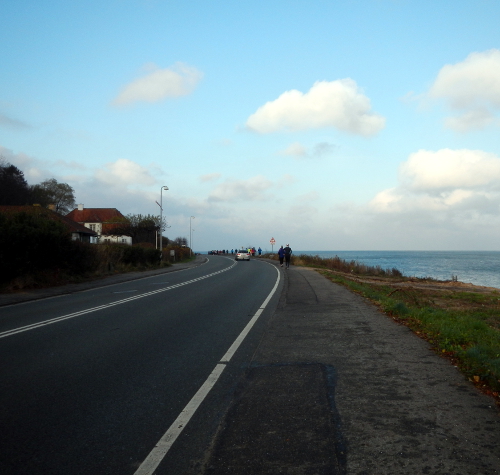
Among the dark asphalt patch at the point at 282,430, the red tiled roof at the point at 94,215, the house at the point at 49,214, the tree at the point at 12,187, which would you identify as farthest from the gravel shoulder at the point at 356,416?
the red tiled roof at the point at 94,215

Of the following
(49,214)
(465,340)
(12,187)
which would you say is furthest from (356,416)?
(12,187)

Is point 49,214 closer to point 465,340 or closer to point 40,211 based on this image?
point 40,211

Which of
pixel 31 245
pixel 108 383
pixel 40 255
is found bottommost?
pixel 108 383

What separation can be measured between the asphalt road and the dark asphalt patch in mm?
222

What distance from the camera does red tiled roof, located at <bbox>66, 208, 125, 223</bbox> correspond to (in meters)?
91.2

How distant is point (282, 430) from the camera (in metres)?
4.66

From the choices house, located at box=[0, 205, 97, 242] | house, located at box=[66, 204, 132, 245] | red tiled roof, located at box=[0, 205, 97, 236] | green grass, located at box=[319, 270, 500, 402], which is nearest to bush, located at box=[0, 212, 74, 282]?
house, located at box=[0, 205, 97, 242]

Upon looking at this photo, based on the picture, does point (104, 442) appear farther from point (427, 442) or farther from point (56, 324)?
point (56, 324)

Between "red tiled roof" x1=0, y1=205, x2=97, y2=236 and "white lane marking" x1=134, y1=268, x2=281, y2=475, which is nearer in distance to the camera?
"white lane marking" x1=134, y1=268, x2=281, y2=475

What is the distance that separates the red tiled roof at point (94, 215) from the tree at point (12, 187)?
17.3m

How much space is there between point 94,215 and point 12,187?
2468 centimetres

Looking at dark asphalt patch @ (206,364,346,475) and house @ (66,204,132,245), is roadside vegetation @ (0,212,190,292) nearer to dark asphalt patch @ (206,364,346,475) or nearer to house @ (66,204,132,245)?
dark asphalt patch @ (206,364,346,475)

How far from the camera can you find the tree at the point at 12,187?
66213 millimetres

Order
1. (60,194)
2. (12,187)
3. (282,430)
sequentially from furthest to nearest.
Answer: (60,194)
(12,187)
(282,430)
